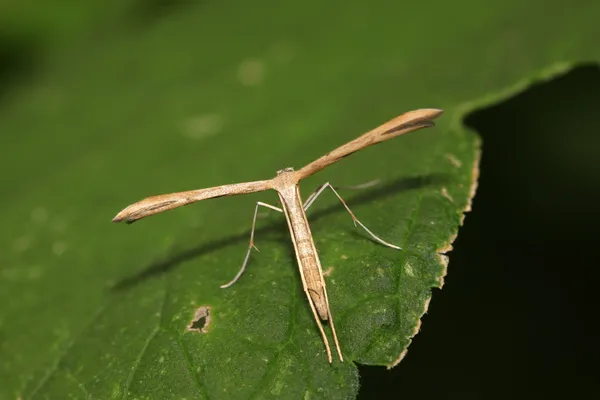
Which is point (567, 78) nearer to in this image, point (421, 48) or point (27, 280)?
point (421, 48)

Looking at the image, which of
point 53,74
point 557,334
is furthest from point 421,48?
point 53,74

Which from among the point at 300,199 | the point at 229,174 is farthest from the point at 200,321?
the point at 229,174

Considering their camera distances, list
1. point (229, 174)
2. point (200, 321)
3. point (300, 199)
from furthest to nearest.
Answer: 1. point (229, 174)
2. point (300, 199)
3. point (200, 321)

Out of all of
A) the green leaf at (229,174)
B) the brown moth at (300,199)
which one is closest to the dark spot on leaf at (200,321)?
the green leaf at (229,174)

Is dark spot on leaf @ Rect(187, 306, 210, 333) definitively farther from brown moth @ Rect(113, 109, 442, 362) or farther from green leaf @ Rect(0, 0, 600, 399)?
brown moth @ Rect(113, 109, 442, 362)

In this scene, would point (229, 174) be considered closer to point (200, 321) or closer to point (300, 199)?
point (300, 199)

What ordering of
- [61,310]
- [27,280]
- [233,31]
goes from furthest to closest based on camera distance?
[233,31] → [27,280] → [61,310]

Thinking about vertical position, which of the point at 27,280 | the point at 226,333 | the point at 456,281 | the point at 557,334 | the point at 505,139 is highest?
the point at 226,333
